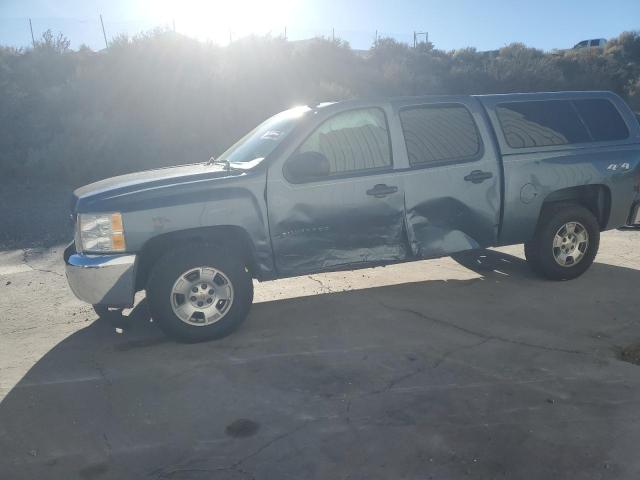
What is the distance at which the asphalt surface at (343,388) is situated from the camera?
11.8 feet

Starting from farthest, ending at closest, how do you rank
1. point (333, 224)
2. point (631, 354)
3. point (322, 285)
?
1. point (322, 285)
2. point (333, 224)
3. point (631, 354)

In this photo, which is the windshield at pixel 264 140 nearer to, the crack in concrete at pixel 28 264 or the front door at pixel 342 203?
the front door at pixel 342 203

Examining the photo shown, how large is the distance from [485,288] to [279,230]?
8.24 ft

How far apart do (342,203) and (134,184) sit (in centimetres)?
176

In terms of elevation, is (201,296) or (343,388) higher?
(201,296)

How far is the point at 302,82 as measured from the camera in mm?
21672

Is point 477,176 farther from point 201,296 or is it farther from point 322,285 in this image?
point 201,296

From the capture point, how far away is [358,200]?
5754mm

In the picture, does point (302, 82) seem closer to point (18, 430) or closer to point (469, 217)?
point (469, 217)

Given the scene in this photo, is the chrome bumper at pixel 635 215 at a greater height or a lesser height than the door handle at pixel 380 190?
lesser

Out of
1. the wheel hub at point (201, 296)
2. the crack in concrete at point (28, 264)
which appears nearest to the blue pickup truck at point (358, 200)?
the wheel hub at point (201, 296)

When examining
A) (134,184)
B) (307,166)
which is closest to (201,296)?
(134,184)

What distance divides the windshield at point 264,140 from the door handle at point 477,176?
1645 millimetres

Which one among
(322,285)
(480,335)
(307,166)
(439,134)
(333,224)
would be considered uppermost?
(439,134)
